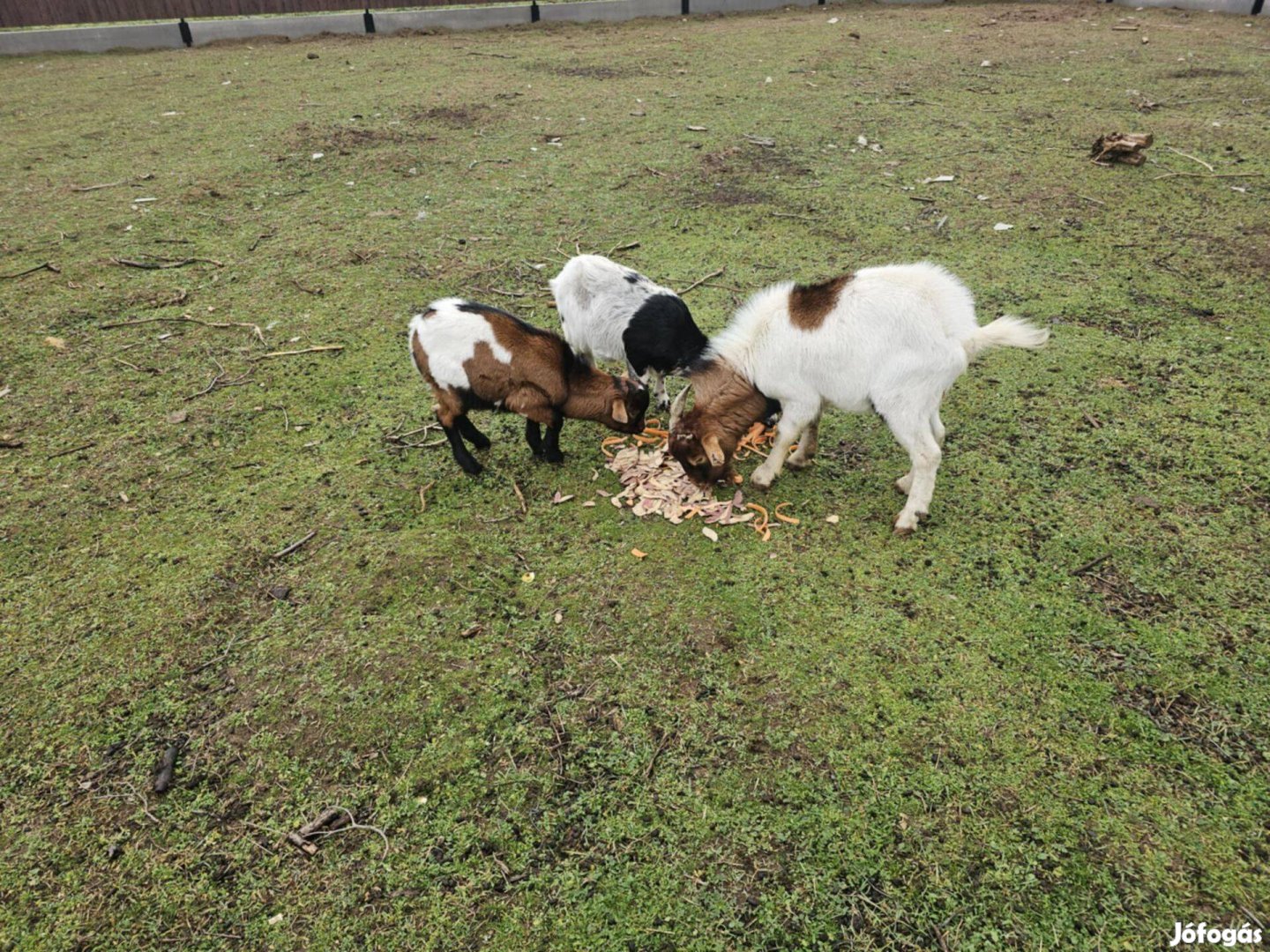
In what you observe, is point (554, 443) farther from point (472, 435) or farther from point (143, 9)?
point (143, 9)

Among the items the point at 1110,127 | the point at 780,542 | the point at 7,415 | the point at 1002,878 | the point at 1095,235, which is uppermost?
the point at 1110,127

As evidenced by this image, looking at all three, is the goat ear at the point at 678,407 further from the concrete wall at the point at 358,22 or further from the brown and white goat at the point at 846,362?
the concrete wall at the point at 358,22

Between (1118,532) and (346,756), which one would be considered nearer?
(346,756)

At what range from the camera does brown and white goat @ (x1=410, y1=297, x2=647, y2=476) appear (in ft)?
14.5

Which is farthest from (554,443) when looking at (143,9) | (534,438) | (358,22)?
(143,9)

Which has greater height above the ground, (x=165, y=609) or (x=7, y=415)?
(x=7, y=415)

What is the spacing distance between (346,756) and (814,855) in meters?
2.02

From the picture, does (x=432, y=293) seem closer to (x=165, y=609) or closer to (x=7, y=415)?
(x=7, y=415)

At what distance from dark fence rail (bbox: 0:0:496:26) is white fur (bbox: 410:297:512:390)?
692 inches

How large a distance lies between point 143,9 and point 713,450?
66.9 feet

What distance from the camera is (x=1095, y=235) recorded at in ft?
23.4

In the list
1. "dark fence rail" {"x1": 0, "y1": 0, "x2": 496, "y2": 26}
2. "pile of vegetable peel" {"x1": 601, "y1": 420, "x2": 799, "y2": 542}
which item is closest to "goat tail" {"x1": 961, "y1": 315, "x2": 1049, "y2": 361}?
"pile of vegetable peel" {"x1": 601, "y1": 420, "x2": 799, "y2": 542}

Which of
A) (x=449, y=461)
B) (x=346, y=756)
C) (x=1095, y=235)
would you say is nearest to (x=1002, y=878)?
(x=346, y=756)

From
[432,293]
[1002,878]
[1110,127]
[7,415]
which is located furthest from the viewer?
[1110,127]
